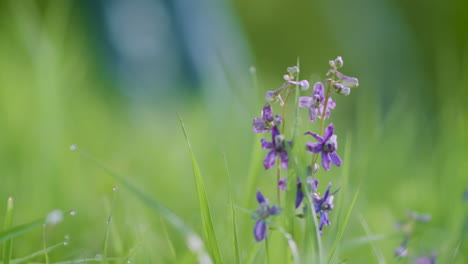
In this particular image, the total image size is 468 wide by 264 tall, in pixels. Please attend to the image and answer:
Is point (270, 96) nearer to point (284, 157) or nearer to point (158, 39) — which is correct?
point (284, 157)

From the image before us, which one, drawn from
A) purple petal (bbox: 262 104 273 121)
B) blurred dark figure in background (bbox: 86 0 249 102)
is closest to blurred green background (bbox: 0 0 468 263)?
blurred dark figure in background (bbox: 86 0 249 102)

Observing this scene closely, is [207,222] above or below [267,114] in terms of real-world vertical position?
below

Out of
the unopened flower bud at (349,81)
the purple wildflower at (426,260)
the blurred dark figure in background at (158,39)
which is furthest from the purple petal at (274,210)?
the blurred dark figure in background at (158,39)

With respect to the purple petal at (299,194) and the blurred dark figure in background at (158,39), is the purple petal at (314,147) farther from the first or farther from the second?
the blurred dark figure in background at (158,39)

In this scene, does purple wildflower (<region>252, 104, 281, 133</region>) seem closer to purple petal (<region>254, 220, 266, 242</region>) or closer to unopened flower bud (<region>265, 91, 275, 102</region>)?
unopened flower bud (<region>265, 91, 275, 102</region>)

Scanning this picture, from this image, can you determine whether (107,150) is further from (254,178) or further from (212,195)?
(254,178)

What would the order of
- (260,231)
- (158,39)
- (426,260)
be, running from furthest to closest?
(158,39) → (426,260) → (260,231)

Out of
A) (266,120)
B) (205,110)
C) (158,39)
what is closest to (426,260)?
(266,120)
